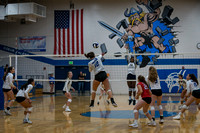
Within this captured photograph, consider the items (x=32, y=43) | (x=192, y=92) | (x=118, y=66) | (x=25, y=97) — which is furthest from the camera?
(x=32, y=43)

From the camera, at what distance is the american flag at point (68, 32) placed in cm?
2128

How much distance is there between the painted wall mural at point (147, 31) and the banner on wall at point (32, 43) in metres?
5.69

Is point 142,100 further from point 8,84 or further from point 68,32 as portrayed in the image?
point 68,32

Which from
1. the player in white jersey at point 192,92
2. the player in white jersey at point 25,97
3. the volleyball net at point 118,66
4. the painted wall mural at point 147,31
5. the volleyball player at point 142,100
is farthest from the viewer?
the painted wall mural at point 147,31

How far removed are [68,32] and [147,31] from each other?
20.6 feet

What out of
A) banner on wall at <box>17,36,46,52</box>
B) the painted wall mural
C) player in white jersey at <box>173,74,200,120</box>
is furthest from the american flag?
player in white jersey at <box>173,74,200,120</box>

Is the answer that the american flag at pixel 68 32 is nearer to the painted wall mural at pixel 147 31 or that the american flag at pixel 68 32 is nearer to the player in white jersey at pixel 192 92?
the painted wall mural at pixel 147 31

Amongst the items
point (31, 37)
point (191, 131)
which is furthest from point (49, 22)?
point (191, 131)

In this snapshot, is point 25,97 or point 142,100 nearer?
point 142,100

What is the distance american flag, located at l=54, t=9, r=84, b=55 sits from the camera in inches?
838

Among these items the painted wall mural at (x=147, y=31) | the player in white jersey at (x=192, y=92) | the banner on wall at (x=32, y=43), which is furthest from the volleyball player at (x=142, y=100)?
the banner on wall at (x=32, y=43)

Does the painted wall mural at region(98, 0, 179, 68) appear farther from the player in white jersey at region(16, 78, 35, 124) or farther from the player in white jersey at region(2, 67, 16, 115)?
the player in white jersey at region(16, 78, 35, 124)

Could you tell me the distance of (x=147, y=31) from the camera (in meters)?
20.5

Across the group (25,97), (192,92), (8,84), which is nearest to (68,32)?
(8,84)
